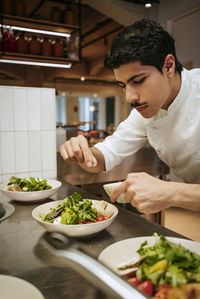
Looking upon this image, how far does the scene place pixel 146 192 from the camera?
35.0 inches

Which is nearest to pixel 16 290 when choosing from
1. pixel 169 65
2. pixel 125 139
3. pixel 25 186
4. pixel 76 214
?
pixel 76 214

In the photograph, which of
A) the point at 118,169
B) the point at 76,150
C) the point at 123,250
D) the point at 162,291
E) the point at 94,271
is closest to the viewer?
the point at 94,271

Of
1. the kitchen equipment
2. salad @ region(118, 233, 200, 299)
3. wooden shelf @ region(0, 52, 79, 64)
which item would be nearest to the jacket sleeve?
salad @ region(118, 233, 200, 299)

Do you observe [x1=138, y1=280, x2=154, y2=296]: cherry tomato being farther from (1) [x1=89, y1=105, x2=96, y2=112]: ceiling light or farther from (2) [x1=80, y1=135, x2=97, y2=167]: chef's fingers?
(1) [x1=89, y1=105, x2=96, y2=112]: ceiling light

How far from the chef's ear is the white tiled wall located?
88 cm

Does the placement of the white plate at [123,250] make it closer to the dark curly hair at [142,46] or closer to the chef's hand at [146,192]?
the chef's hand at [146,192]

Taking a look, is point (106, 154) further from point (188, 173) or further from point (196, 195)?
point (196, 195)

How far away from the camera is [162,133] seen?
1.56 meters

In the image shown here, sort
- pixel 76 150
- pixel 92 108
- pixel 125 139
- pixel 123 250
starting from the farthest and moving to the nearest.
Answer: pixel 92 108 < pixel 125 139 < pixel 76 150 < pixel 123 250

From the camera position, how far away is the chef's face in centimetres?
117

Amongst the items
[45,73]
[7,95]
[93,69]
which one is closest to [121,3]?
[7,95]

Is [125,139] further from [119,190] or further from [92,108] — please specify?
[92,108]

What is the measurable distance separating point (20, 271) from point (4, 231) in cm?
31

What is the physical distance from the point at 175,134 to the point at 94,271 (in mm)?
1202
